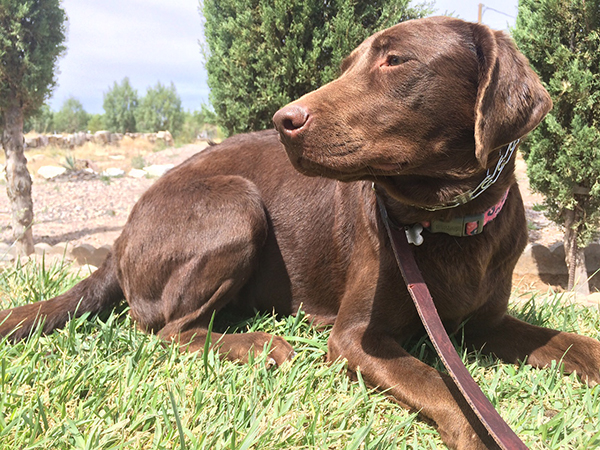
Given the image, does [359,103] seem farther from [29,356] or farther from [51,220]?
[51,220]

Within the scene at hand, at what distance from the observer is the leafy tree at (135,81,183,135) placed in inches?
1391

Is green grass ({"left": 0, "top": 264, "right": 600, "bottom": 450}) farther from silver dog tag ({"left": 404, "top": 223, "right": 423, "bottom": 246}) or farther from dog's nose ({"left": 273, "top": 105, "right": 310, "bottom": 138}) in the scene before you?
dog's nose ({"left": 273, "top": 105, "right": 310, "bottom": 138})

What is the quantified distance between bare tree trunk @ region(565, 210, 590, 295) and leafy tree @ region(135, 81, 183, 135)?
3276 cm

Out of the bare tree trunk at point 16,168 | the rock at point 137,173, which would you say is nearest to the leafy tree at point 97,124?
the rock at point 137,173

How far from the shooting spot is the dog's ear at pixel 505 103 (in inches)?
65.2

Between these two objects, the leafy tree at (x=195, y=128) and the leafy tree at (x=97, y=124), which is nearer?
the leafy tree at (x=195, y=128)

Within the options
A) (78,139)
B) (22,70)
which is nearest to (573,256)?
(22,70)

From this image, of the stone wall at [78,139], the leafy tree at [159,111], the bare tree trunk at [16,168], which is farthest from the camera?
the leafy tree at [159,111]

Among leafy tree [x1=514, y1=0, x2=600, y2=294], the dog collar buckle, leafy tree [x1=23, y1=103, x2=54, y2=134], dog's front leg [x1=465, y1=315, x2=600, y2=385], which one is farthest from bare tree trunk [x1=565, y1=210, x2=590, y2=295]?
leafy tree [x1=23, y1=103, x2=54, y2=134]

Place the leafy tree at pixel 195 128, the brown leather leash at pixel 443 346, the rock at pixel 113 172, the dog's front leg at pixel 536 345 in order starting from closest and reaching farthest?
1. the brown leather leash at pixel 443 346
2. the dog's front leg at pixel 536 345
3. the rock at pixel 113 172
4. the leafy tree at pixel 195 128

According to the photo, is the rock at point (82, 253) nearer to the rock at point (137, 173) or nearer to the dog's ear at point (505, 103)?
the dog's ear at point (505, 103)

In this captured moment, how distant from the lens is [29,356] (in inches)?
80.9

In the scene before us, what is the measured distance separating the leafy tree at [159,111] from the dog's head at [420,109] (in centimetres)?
3452

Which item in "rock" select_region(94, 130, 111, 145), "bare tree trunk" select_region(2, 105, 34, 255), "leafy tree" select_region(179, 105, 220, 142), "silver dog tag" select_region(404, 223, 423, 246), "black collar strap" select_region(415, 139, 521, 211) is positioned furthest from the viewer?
"leafy tree" select_region(179, 105, 220, 142)
